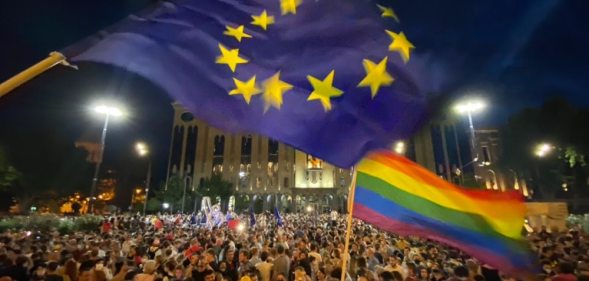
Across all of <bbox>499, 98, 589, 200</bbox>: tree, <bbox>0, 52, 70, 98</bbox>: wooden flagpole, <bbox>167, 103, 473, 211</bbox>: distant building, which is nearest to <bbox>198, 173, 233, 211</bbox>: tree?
<bbox>167, 103, 473, 211</bbox>: distant building

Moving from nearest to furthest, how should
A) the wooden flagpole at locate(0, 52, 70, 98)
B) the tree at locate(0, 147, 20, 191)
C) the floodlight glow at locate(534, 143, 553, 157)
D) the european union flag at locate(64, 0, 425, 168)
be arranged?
the wooden flagpole at locate(0, 52, 70, 98) → the european union flag at locate(64, 0, 425, 168) → the tree at locate(0, 147, 20, 191) → the floodlight glow at locate(534, 143, 553, 157)

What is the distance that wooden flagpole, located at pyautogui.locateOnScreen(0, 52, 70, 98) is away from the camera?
4.15 m

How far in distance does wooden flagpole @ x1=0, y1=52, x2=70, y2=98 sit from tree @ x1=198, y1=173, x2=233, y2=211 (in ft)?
231

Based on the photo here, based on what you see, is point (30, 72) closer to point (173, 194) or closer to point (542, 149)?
point (542, 149)

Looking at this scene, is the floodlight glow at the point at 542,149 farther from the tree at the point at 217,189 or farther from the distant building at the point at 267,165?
the tree at the point at 217,189

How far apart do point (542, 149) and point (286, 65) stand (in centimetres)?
4416

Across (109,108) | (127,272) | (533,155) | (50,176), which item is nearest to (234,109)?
(127,272)

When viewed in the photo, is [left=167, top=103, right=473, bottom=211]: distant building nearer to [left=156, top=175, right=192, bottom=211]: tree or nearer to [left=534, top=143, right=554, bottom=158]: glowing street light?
[left=156, top=175, right=192, bottom=211]: tree

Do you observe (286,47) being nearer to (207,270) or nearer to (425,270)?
(207,270)

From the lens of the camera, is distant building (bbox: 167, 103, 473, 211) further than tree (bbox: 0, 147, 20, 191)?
Yes

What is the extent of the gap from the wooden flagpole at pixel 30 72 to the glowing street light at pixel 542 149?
4522cm

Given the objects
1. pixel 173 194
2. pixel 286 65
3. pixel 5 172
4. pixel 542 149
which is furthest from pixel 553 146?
pixel 173 194

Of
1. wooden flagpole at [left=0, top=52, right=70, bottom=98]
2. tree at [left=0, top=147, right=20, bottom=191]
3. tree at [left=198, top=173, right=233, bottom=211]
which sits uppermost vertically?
tree at [left=198, top=173, right=233, bottom=211]

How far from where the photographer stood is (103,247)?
1159 centimetres
